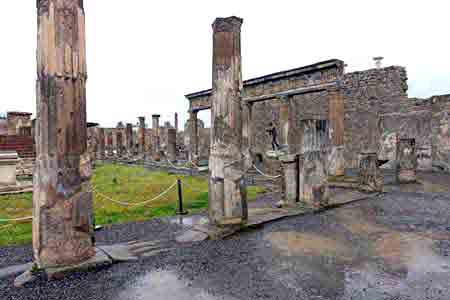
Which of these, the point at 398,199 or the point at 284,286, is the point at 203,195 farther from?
the point at 284,286

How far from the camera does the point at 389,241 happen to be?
4051 millimetres

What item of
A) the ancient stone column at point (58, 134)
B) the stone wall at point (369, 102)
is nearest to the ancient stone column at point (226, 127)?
the ancient stone column at point (58, 134)

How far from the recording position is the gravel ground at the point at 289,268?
8.91ft

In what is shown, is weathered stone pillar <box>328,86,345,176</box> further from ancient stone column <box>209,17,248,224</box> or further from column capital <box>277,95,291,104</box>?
ancient stone column <box>209,17,248,224</box>

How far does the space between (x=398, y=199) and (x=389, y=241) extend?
3314mm

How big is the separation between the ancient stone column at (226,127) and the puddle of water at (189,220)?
804mm

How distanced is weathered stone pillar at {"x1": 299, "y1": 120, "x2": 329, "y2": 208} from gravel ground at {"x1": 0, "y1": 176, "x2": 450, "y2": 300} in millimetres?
1014

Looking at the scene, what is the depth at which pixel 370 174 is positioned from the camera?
7699 mm

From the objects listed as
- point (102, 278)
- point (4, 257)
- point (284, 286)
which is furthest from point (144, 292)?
point (4, 257)

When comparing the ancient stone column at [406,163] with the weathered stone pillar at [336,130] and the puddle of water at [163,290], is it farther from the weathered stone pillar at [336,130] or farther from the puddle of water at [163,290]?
the puddle of water at [163,290]

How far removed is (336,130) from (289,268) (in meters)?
7.92

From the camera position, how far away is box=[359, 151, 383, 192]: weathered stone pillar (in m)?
7.67

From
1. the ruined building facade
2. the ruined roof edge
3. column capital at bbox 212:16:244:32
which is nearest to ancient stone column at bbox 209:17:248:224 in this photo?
column capital at bbox 212:16:244:32

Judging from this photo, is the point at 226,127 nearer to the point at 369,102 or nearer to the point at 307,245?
the point at 307,245
